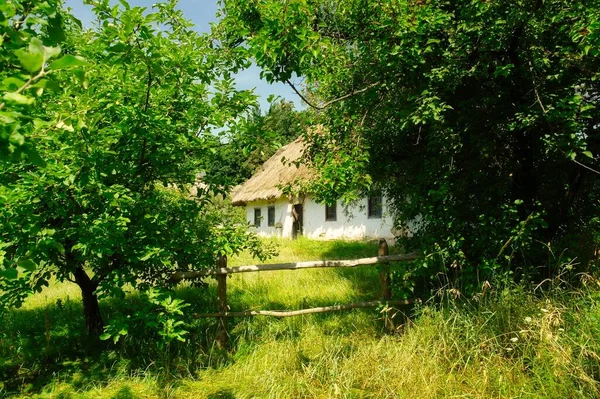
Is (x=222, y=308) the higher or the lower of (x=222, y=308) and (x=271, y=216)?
the lower

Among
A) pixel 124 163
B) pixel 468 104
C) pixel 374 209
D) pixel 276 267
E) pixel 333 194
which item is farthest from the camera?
pixel 374 209

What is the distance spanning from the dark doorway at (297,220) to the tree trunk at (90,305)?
11.7m

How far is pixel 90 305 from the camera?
15.1 ft

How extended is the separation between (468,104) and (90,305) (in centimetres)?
482

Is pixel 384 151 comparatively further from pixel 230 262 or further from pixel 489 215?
pixel 230 262

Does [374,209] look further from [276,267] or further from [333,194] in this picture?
[333,194]

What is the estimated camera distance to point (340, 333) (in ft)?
14.5

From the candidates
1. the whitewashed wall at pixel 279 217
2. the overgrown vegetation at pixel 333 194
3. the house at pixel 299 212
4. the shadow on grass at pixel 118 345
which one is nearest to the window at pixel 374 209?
the house at pixel 299 212

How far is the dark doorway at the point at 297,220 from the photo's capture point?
1637cm

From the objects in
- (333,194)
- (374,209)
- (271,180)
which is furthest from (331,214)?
(333,194)

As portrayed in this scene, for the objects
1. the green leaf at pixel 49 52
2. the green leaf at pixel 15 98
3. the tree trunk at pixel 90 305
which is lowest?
the tree trunk at pixel 90 305

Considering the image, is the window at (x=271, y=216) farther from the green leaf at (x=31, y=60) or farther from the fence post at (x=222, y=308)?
the green leaf at (x=31, y=60)

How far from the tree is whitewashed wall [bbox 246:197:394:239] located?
7800 mm

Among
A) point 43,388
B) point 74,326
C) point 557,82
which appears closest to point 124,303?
point 74,326
